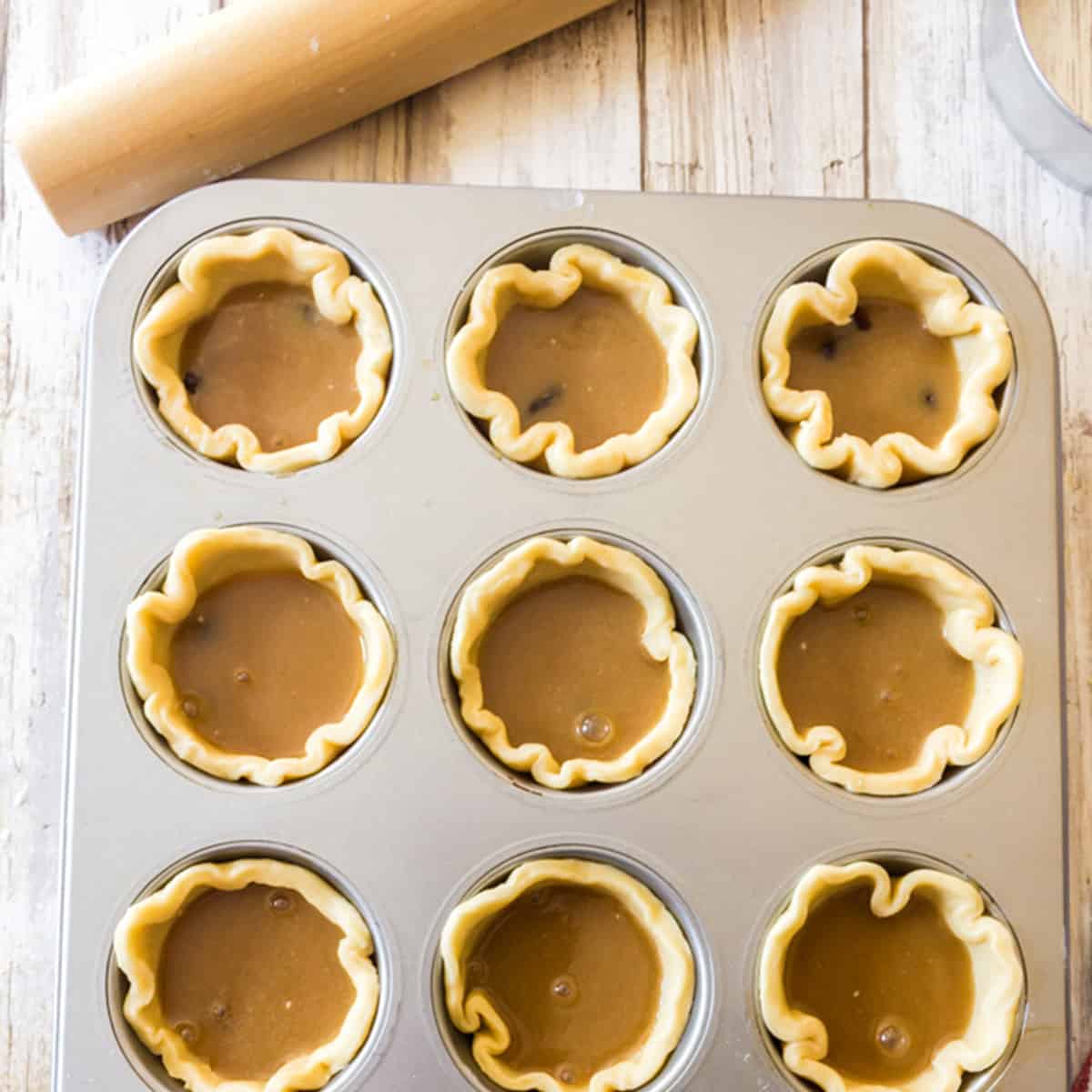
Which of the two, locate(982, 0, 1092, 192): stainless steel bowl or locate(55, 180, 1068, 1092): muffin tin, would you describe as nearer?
locate(55, 180, 1068, 1092): muffin tin

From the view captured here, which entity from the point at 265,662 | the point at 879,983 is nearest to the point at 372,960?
the point at 265,662

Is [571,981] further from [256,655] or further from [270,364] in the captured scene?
[270,364]

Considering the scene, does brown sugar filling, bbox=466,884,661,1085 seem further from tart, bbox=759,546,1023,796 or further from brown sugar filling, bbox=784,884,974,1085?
tart, bbox=759,546,1023,796

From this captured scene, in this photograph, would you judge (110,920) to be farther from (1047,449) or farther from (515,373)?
(1047,449)

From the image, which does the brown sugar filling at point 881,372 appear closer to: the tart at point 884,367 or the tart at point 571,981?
the tart at point 884,367

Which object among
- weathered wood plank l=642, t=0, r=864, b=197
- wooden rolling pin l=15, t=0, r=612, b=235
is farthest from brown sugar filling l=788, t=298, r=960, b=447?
wooden rolling pin l=15, t=0, r=612, b=235

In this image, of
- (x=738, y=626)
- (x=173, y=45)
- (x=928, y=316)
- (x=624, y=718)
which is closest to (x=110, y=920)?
(x=624, y=718)
